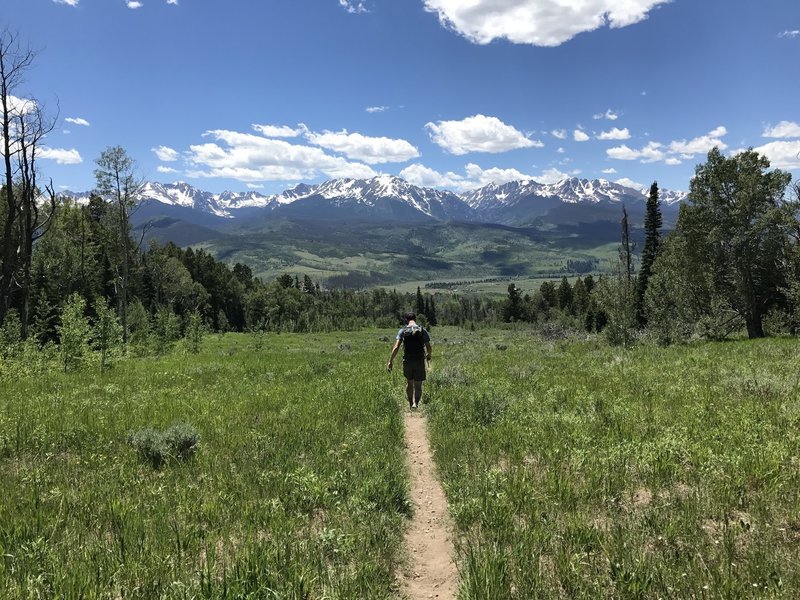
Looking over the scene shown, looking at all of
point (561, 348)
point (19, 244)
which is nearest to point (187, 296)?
point (19, 244)

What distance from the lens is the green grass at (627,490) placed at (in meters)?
4.43

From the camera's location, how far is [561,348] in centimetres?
3197

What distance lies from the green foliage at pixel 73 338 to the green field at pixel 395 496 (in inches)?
441

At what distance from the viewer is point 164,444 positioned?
8258 mm

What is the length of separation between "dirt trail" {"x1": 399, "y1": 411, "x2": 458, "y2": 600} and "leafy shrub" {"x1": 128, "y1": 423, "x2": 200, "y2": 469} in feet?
13.7

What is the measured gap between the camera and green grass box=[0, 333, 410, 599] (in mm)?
4457

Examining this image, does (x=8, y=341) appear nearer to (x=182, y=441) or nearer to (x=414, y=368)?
(x=182, y=441)

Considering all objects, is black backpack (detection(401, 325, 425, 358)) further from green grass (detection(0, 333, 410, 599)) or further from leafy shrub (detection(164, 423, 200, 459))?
leafy shrub (detection(164, 423, 200, 459))

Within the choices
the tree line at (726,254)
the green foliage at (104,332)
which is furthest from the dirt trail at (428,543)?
the tree line at (726,254)

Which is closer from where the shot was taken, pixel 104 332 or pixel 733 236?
pixel 104 332

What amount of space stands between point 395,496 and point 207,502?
2.60 m

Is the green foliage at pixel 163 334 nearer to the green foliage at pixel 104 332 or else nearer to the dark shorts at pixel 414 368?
the green foliage at pixel 104 332

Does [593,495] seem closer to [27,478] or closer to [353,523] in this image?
[353,523]

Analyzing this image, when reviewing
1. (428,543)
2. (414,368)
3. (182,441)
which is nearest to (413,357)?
(414,368)
